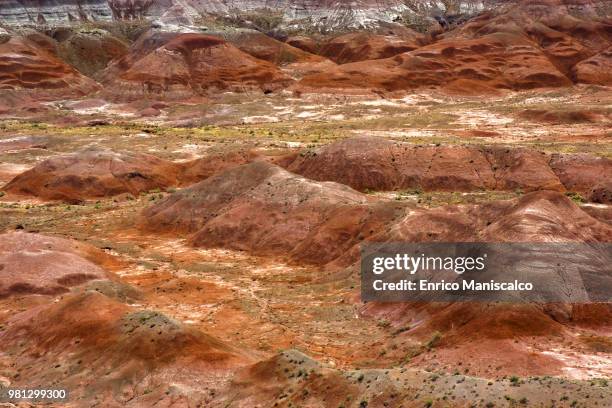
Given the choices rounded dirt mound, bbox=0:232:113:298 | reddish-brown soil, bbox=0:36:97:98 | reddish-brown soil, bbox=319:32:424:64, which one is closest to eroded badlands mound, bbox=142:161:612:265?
rounded dirt mound, bbox=0:232:113:298

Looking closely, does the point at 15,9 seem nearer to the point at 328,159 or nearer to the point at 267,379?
the point at 328,159

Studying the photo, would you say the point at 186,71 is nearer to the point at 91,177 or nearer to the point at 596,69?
the point at 91,177

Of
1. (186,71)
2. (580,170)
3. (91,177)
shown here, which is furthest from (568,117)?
(186,71)

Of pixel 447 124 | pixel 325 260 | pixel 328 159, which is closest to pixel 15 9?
pixel 447 124

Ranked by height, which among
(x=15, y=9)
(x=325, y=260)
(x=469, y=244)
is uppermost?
(x=15, y=9)

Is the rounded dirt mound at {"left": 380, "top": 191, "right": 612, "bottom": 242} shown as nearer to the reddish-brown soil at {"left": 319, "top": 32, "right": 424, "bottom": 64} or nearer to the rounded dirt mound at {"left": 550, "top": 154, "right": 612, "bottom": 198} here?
the rounded dirt mound at {"left": 550, "top": 154, "right": 612, "bottom": 198}

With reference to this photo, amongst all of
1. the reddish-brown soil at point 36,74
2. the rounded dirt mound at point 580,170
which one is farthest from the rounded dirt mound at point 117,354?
the reddish-brown soil at point 36,74
